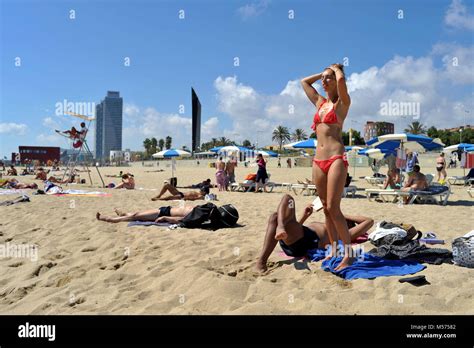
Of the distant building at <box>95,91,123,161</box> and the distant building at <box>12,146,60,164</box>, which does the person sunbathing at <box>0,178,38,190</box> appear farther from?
the distant building at <box>95,91,123,161</box>

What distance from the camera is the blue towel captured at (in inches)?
119

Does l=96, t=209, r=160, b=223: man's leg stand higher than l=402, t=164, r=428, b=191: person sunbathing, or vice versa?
l=402, t=164, r=428, b=191: person sunbathing

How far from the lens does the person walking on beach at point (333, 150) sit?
3.11m

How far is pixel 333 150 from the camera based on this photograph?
3158mm

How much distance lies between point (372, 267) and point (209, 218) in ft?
8.48

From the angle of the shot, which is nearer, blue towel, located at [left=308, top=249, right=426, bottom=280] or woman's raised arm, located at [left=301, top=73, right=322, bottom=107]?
blue towel, located at [left=308, top=249, right=426, bottom=280]

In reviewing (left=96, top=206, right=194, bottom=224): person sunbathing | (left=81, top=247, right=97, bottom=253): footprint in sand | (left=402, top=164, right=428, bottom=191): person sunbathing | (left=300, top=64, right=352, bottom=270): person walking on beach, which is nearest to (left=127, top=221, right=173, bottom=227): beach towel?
(left=96, top=206, right=194, bottom=224): person sunbathing

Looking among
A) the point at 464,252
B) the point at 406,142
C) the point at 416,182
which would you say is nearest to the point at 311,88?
the point at 464,252

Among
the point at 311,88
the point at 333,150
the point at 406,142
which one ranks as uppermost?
the point at 406,142

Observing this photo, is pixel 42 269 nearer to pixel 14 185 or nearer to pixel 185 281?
pixel 185 281

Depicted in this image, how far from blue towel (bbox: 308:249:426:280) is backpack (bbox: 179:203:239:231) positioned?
221cm

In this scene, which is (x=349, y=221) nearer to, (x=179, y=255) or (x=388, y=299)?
(x=388, y=299)

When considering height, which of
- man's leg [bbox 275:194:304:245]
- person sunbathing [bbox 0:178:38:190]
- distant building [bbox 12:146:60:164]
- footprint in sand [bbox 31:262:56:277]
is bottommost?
footprint in sand [bbox 31:262:56:277]
